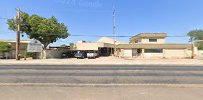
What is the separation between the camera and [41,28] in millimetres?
44719

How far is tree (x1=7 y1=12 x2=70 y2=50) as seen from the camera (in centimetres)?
4503

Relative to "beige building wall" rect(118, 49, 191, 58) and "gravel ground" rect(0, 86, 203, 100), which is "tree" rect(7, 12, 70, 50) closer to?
"beige building wall" rect(118, 49, 191, 58)

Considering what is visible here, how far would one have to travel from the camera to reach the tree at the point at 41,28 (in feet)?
148

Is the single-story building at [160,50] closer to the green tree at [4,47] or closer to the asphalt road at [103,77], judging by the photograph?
the green tree at [4,47]

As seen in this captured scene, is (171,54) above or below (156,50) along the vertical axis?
below

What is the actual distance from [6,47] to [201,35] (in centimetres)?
11268

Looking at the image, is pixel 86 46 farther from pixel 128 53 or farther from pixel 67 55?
pixel 128 53

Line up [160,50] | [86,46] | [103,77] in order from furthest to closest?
[86,46]
[160,50]
[103,77]

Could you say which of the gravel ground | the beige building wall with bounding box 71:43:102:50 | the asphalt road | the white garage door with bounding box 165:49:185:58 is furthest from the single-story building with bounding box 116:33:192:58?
the gravel ground

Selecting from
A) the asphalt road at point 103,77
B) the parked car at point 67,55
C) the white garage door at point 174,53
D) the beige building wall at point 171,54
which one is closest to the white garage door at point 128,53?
the beige building wall at point 171,54

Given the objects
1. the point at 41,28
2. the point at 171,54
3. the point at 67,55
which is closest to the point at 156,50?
the point at 171,54

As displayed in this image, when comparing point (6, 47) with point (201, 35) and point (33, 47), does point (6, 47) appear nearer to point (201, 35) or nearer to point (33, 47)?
point (33, 47)

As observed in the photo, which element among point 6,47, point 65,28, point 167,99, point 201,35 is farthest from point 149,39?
point 201,35

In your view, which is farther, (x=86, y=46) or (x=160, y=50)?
(x=86, y=46)
